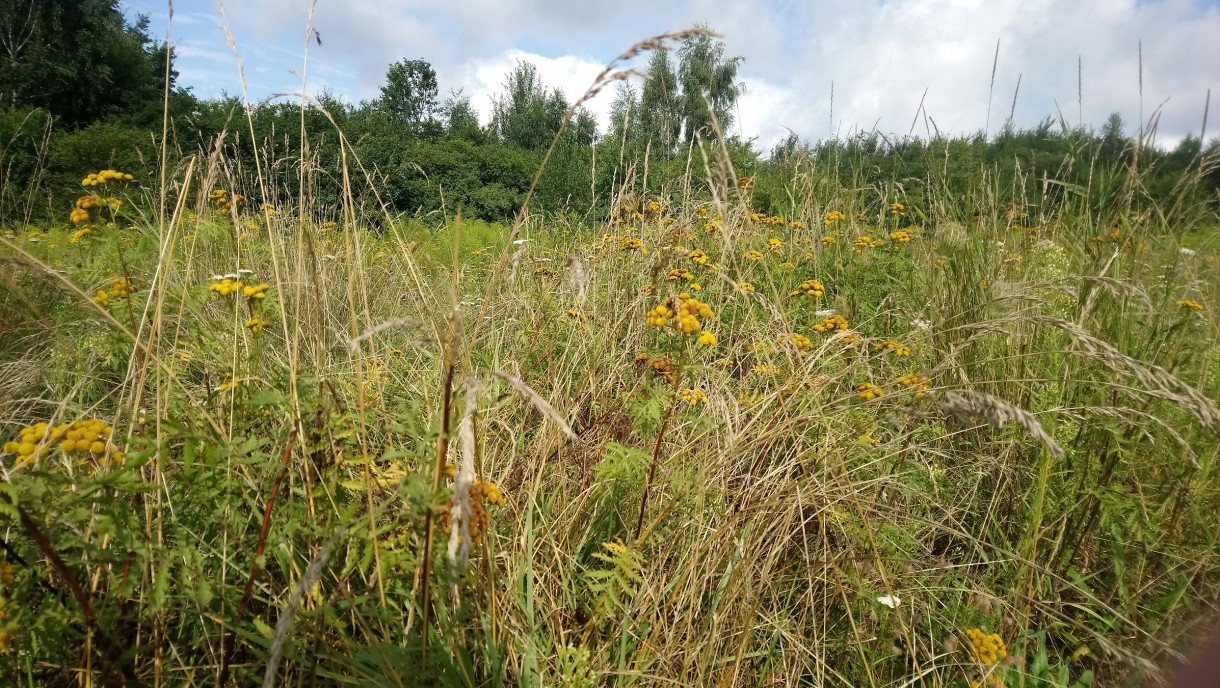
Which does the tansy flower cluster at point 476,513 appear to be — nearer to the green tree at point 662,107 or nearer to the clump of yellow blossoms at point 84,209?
the green tree at point 662,107

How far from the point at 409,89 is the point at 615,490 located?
38.7m

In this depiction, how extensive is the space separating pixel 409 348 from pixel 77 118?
72.9 ft

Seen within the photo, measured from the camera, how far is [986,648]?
115cm

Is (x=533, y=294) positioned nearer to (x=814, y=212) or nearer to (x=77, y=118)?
(x=814, y=212)

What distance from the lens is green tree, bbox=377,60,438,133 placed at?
1319 inches

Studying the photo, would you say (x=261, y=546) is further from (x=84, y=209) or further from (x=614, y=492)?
(x=84, y=209)

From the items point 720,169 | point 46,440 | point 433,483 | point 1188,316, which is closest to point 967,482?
point 1188,316

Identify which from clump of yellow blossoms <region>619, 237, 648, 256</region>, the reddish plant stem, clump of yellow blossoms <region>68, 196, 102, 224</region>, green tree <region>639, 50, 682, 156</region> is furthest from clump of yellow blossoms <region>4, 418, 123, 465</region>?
clump of yellow blossoms <region>619, 237, 648, 256</region>

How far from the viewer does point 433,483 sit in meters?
0.82

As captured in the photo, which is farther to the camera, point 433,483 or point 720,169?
point 720,169

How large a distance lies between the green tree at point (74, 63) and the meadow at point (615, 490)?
754 inches

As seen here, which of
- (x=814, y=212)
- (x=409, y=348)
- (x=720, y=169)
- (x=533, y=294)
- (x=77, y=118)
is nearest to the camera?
(x=720, y=169)

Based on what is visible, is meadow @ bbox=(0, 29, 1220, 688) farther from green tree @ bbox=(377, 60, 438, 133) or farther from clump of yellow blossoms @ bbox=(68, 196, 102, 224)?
green tree @ bbox=(377, 60, 438, 133)

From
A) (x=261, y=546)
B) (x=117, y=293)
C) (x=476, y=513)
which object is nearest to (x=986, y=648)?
(x=476, y=513)
